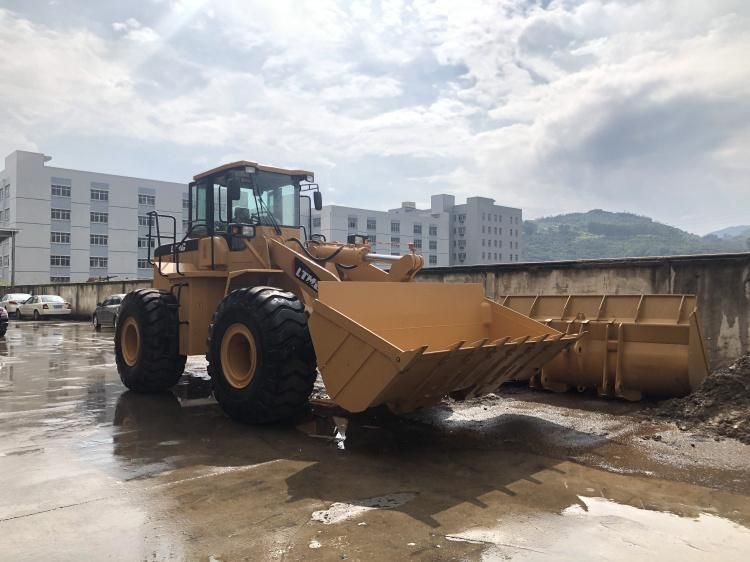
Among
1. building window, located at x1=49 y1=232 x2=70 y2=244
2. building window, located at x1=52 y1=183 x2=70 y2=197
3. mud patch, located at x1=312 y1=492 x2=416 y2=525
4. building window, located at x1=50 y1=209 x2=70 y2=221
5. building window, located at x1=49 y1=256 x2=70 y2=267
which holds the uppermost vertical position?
building window, located at x1=52 y1=183 x2=70 y2=197

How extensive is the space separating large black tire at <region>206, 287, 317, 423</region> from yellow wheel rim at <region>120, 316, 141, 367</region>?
10.1 ft

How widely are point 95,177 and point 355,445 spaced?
78.6 m

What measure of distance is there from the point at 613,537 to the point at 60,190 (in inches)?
3165

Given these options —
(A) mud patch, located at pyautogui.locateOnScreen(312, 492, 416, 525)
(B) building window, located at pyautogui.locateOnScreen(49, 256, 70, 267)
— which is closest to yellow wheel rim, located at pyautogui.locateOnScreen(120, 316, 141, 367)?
(A) mud patch, located at pyautogui.locateOnScreen(312, 492, 416, 525)

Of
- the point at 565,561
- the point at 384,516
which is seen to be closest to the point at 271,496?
the point at 384,516

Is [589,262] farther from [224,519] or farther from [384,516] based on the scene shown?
[224,519]

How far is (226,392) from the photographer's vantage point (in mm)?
6324

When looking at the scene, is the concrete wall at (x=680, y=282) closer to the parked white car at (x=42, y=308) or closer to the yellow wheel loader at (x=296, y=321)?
the yellow wheel loader at (x=296, y=321)

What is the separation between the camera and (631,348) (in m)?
7.19

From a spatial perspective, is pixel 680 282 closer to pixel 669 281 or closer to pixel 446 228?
pixel 669 281

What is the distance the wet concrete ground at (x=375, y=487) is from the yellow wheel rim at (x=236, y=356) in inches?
21.0

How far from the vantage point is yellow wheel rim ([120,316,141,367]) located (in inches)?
343

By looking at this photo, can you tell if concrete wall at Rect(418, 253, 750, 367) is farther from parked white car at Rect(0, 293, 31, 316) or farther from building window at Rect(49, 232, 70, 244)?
building window at Rect(49, 232, 70, 244)

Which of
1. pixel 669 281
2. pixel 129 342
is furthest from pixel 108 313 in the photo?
pixel 669 281
